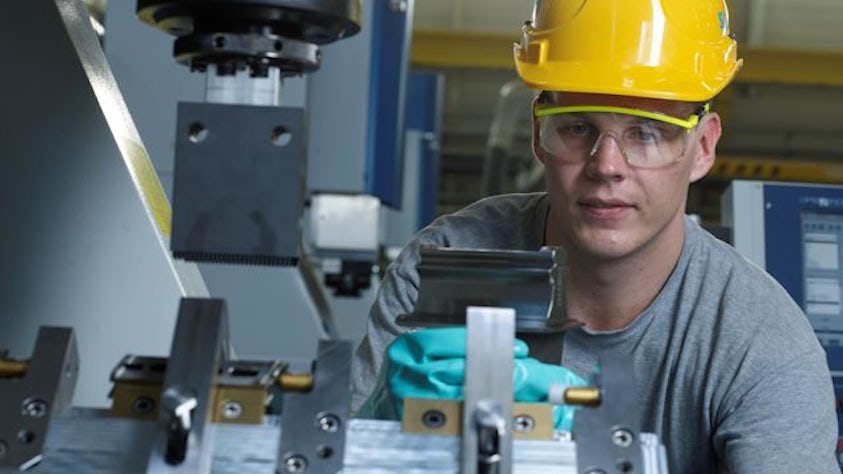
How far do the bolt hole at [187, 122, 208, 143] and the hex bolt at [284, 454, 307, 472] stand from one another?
0.71ft

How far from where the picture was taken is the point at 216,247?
2.91ft

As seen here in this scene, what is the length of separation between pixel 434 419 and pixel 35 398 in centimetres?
27

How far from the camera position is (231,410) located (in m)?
0.92

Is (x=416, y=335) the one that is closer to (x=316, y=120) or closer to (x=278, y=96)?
(x=278, y=96)

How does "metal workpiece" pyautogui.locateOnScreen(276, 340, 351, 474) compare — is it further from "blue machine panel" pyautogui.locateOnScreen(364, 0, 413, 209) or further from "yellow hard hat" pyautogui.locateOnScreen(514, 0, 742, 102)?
"blue machine panel" pyautogui.locateOnScreen(364, 0, 413, 209)

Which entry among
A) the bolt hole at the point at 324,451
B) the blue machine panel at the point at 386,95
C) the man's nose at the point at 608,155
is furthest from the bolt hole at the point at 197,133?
the blue machine panel at the point at 386,95

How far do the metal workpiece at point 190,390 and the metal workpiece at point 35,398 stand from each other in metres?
0.08

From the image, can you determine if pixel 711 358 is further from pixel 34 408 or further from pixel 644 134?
pixel 34 408

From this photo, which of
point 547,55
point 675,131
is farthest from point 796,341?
point 547,55

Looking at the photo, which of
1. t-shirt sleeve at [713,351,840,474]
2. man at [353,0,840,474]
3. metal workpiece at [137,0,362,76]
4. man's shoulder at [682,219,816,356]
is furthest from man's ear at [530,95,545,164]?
metal workpiece at [137,0,362,76]

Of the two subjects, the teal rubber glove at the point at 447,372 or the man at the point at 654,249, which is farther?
the man at the point at 654,249

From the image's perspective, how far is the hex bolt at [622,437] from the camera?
898mm

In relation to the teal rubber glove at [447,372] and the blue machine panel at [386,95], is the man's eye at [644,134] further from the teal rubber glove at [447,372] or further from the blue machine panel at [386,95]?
the blue machine panel at [386,95]

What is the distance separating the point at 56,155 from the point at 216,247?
494mm
